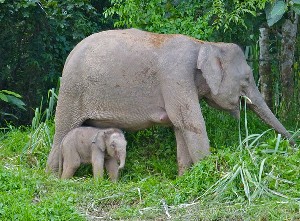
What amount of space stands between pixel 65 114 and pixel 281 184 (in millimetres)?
2828

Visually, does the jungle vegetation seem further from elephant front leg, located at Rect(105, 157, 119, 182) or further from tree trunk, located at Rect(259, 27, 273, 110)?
elephant front leg, located at Rect(105, 157, 119, 182)

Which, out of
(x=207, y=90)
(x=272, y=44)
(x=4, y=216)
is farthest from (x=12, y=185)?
(x=272, y=44)

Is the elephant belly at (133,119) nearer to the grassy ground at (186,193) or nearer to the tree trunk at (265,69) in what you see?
the grassy ground at (186,193)

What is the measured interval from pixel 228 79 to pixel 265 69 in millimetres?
2843

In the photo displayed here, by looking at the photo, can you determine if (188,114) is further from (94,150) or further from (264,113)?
(94,150)

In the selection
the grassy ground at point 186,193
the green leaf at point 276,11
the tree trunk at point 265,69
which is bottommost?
the grassy ground at point 186,193

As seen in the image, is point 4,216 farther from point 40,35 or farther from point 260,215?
point 40,35

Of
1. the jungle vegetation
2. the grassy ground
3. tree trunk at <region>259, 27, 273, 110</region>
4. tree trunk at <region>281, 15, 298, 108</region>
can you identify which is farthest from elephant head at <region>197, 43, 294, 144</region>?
tree trunk at <region>259, 27, 273, 110</region>

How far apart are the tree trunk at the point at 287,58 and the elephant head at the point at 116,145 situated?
3047 mm

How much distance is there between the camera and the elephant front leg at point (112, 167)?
33.4ft

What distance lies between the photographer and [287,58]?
12461 millimetres

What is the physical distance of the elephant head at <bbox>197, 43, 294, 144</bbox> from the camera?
1009cm

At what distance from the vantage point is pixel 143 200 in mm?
8938

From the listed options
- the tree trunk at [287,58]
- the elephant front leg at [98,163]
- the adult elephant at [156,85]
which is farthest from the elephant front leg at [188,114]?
the tree trunk at [287,58]
